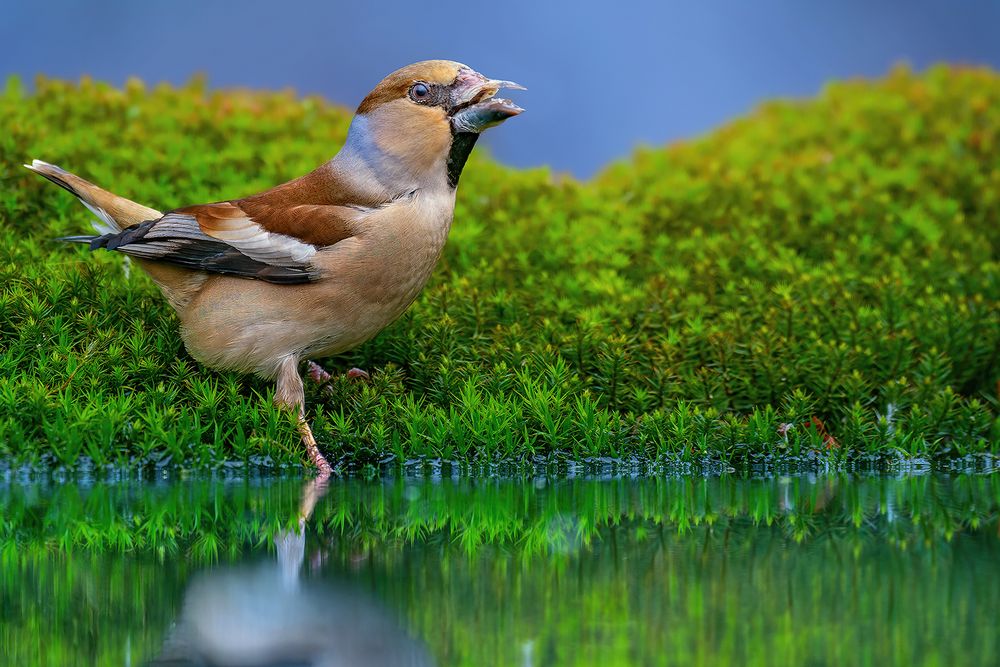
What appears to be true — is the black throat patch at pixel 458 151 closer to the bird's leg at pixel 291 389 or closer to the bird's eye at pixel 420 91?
the bird's eye at pixel 420 91

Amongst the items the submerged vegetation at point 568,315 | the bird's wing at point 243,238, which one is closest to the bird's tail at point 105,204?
the bird's wing at point 243,238

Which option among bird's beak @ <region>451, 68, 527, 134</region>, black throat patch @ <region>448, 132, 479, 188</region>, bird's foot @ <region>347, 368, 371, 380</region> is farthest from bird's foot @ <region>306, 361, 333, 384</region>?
bird's beak @ <region>451, 68, 527, 134</region>

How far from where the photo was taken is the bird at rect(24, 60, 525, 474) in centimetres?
648

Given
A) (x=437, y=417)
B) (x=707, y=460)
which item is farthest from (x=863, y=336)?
(x=437, y=417)

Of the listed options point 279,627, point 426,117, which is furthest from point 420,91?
point 279,627

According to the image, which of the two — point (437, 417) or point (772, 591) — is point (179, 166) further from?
point (772, 591)

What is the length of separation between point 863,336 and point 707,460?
5.63 feet

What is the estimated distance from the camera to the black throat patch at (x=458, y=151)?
21.9 ft

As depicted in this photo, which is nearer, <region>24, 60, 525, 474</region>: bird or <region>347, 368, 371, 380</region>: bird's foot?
<region>24, 60, 525, 474</region>: bird

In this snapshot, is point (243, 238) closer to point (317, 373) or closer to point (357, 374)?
point (317, 373)

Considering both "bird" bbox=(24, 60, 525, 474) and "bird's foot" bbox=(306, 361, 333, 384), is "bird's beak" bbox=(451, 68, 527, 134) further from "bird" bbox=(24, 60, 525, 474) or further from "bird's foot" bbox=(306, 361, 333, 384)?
"bird's foot" bbox=(306, 361, 333, 384)

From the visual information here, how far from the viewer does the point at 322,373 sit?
713 centimetres

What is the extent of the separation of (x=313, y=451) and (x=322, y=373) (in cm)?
80

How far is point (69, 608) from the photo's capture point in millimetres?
3777
